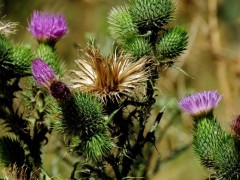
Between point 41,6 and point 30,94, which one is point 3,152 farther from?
point 41,6

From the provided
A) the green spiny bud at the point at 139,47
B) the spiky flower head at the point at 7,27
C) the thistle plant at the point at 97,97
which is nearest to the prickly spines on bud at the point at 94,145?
the thistle plant at the point at 97,97

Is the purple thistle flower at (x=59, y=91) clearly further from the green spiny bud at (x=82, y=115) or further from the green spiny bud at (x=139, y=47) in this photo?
the green spiny bud at (x=139, y=47)

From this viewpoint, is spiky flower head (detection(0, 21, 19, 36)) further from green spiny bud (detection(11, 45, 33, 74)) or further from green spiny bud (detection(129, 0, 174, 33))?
green spiny bud (detection(129, 0, 174, 33))

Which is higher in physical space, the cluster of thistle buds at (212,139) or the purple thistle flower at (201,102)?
the purple thistle flower at (201,102)

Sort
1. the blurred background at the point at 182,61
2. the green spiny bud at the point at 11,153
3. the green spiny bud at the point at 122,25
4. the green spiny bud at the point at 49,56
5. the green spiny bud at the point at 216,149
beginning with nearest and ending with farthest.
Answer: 1. the green spiny bud at the point at 216,149
2. the green spiny bud at the point at 11,153
3. the green spiny bud at the point at 122,25
4. the green spiny bud at the point at 49,56
5. the blurred background at the point at 182,61

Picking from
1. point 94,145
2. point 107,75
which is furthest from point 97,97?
point 94,145

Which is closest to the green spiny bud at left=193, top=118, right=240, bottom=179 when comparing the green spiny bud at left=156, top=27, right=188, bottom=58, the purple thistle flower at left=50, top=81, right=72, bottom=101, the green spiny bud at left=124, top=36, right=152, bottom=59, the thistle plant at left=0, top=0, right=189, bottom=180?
the thistle plant at left=0, top=0, right=189, bottom=180
